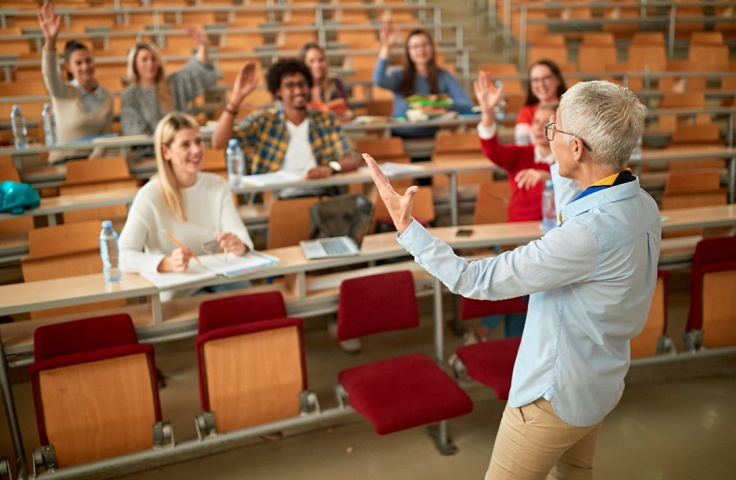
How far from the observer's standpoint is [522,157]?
3.01 metres

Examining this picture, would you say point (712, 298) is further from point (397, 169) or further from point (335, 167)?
point (335, 167)

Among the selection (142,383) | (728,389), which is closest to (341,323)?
(142,383)

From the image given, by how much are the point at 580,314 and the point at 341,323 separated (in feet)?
3.74

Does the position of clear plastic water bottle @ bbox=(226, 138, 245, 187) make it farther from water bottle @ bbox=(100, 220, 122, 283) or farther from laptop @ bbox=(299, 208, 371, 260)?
water bottle @ bbox=(100, 220, 122, 283)

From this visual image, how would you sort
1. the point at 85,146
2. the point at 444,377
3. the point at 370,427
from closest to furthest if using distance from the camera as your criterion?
the point at 444,377 → the point at 370,427 → the point at 85,146

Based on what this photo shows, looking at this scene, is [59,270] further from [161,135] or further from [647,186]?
[647,186]

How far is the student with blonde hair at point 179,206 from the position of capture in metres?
2.49

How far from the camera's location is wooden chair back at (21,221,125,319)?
8.89 feet

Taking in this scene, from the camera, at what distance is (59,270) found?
279 cm

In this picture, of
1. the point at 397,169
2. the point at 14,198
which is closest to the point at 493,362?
the point at 397,169

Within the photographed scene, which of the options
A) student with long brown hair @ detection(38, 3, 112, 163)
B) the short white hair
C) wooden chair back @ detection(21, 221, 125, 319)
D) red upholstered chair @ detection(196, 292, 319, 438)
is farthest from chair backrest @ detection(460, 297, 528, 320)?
student with long brown hair @ detection(38, 3, 112, 163)

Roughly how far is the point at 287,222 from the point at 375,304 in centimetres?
91

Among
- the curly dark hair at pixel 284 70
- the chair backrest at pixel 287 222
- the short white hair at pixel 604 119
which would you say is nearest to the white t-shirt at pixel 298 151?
the curly dark hair at pixel 284 70

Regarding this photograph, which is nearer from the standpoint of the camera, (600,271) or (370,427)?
(600,271)
